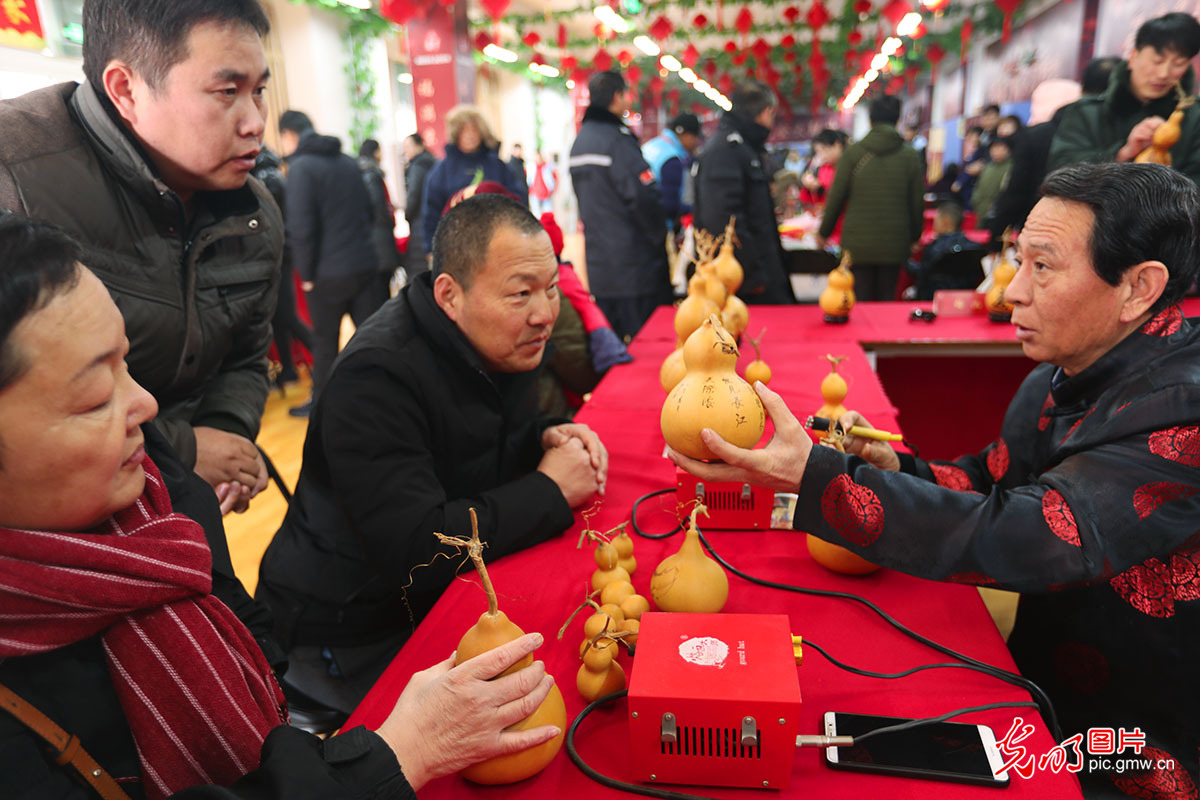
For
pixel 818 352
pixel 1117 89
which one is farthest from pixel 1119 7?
pixel 818 352

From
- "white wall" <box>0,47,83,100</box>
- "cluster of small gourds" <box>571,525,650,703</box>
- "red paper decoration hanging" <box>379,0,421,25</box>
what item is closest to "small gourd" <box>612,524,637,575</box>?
"cluster of small gourds" <box>571,525,650,703</box>

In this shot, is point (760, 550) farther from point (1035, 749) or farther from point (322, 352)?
point (322, 352)

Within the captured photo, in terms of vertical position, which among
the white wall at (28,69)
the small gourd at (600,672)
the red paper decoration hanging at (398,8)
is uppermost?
the red paper decoration hanging at (398,8)

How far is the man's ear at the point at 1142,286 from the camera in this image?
121cm

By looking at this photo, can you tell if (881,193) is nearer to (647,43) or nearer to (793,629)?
(793,629)

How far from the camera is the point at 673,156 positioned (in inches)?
257

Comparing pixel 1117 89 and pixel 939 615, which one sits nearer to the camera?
pixel 939 615

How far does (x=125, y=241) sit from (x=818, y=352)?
2247 mm

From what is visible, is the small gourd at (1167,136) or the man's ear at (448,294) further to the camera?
the small gourd at (1167,136)

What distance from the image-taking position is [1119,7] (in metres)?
7.97

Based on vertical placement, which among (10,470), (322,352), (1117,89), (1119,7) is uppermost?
(1119,7)

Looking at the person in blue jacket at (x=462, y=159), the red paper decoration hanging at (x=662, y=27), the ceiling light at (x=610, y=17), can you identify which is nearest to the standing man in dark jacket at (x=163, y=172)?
the person in blue jacket at (x=462, y=159)

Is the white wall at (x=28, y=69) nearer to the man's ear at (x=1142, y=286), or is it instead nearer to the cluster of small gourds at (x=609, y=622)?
the cluster of small gourds at (x=609, y=622)

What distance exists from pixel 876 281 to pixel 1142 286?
3881mm
